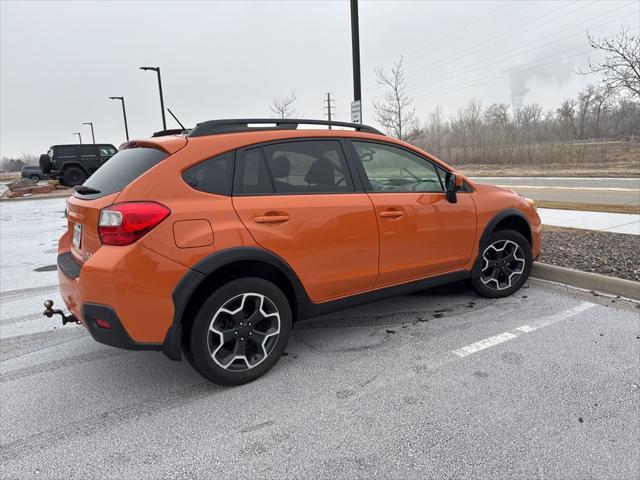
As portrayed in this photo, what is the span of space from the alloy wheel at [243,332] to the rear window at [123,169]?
1.00 m

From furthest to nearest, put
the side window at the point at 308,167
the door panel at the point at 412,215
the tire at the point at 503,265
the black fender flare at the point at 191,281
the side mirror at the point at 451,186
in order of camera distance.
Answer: the tire at the point at 503,265, the side mirror at the point at 451,186, the door panel at the point at 412,215, the side window at the point at 308,167, the black fender flare at the point at 191,281

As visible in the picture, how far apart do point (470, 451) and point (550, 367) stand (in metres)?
1.19

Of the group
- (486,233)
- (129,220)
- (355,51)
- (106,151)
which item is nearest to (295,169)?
(129,220)

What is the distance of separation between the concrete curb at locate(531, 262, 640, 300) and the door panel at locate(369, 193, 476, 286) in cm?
156

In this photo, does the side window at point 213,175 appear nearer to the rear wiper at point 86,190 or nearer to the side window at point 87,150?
the rear wiper at point 86,190

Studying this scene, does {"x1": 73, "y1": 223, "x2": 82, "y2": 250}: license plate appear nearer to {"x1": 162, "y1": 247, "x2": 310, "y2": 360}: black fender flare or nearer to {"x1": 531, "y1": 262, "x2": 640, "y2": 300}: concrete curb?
{"x1": 162, "y1": 247, "x2": 310, "y2": 360}: black fender flare

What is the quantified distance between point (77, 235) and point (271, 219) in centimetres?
135

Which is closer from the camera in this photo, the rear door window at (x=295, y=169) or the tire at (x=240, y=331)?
the tire at (x=240, y=331)

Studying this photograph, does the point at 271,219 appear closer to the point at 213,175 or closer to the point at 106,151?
the point at 213,175

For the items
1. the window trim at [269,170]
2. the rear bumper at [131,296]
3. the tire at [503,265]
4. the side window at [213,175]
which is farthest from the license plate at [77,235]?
the tire at [503,265]

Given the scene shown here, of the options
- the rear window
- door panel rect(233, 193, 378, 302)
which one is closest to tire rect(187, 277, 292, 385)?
door panel rect(233, 193, 378, 302)

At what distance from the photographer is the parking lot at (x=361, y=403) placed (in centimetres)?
219

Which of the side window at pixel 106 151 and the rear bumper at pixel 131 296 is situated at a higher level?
the side window at pixel 106 151

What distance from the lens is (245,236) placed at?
2.82m
